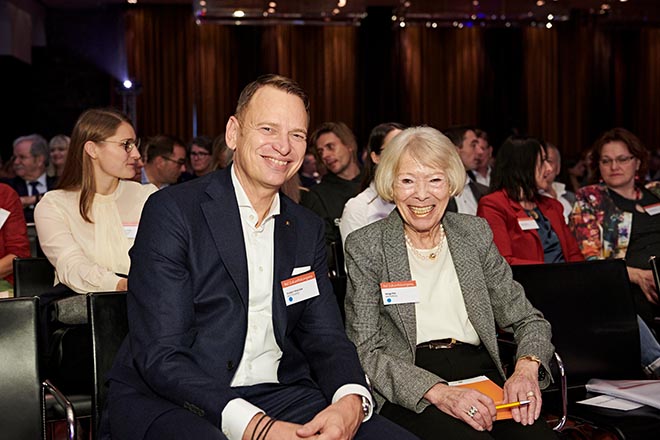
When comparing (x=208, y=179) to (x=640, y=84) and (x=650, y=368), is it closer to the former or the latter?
(x=650, y=368)

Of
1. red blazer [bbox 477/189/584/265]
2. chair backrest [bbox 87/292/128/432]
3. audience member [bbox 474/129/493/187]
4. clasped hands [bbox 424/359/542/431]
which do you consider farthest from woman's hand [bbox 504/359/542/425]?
Result: audience member [bbox 474/129/493/187]

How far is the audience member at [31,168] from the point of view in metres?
7.23

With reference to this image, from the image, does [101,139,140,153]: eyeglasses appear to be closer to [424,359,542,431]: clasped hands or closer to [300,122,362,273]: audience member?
[424,359,542,431]: clasped hands

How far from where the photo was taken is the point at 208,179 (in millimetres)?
2418

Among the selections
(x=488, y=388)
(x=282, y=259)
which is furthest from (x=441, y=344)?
(x=282, y=259)

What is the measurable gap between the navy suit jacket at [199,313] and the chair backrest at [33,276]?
138cm

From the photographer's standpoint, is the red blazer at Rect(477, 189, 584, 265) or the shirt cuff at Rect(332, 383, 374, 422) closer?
the shirt cuff at Rect(332, 383, 374, 422)

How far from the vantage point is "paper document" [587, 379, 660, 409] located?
2.84m

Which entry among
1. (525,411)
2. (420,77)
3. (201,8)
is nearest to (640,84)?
(420,77)

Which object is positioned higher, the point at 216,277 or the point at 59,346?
the point at 216,277

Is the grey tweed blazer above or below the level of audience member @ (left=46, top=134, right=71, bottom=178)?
below

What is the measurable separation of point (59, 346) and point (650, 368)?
255cm

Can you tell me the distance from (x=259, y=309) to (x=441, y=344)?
0.75m

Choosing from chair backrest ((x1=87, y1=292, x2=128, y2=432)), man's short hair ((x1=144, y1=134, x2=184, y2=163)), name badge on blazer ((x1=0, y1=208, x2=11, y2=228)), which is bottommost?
chair backrest ((x1=87, y1=292, x2=128, y2=432))
